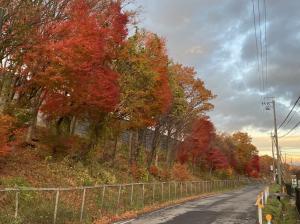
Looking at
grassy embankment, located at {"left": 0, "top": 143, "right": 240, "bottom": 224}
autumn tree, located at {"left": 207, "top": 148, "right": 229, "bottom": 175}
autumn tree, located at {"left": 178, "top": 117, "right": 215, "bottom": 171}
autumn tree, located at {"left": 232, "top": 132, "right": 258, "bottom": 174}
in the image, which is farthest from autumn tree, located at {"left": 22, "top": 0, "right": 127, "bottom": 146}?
autumn tree, located at {"left": 232, "top": 132, "right": 258, "bottom": 174}

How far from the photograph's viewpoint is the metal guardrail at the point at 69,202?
43.8ft

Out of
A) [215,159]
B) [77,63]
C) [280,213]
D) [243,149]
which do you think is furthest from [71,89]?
[243,149]

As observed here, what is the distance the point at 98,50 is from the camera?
21.2m

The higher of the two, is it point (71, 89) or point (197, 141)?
point (197, 141)

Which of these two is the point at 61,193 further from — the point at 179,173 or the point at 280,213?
the point at 179,173

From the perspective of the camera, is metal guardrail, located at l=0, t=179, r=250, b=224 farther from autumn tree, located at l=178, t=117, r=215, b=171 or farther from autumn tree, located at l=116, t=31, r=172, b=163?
autumn tree, located at l=178, t=117, r=215, b=171

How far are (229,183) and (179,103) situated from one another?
3746cm

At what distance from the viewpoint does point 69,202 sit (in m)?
16.2

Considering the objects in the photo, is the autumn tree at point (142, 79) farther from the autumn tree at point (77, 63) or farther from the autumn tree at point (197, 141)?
the autumn tree at point (197, 141)

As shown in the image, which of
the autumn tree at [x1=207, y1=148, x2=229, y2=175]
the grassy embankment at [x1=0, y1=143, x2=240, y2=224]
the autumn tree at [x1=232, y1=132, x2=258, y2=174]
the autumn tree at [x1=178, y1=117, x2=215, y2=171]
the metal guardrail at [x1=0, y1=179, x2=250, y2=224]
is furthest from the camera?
the autumn tree at [x1=232, y1=132, x2=258, y2=174]

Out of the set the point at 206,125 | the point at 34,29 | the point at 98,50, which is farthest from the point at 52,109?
the point at 206,125

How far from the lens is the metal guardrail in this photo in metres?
13.3

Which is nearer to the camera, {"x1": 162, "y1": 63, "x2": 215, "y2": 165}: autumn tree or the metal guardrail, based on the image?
the metal guardrail

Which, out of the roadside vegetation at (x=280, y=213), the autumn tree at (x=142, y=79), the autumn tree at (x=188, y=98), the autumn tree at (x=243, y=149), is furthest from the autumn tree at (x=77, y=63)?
the autumn tree at (x=243, y=149)
